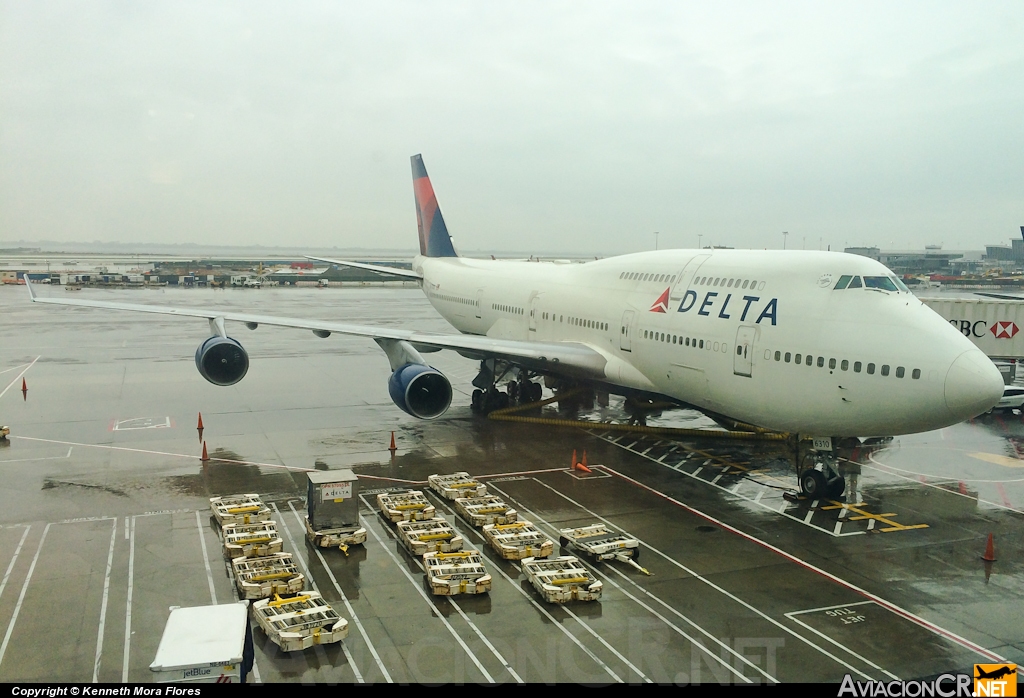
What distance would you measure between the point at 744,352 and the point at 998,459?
421 inches

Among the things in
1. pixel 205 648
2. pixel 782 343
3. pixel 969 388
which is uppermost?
pixel 782 343

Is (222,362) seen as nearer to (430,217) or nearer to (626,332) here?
(626,332)

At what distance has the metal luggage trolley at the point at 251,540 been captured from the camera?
14078 mm

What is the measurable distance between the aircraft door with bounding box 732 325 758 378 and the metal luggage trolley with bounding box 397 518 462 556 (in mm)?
7688

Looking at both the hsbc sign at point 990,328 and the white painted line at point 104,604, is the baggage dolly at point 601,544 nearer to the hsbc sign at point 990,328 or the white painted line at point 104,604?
the white painted line at point 104,604

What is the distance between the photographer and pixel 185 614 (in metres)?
10.2

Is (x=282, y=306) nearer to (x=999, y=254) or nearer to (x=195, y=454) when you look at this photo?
(x=195, y=454)

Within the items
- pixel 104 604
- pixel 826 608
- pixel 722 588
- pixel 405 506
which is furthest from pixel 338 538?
pixel 826 608

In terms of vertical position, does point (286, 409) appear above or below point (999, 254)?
below

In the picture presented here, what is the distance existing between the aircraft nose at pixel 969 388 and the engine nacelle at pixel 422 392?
483 inches

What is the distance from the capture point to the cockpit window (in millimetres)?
16672

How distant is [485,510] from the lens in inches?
653

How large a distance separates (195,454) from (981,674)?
19.2 m

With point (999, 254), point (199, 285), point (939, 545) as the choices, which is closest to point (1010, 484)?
point (939, 545)
